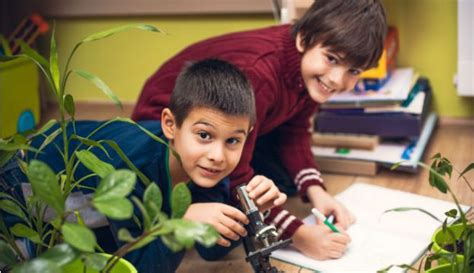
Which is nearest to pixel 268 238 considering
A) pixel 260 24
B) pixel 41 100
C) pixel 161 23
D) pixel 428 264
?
pixel 428 264

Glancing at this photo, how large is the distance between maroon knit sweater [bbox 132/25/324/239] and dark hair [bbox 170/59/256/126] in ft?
0.48

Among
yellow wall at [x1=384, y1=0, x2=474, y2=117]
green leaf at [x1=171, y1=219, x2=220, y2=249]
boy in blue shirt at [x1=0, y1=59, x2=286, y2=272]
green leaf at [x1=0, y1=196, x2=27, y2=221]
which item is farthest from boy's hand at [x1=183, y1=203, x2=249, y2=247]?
yellow wall at [x1=384, y1=0, x2=474, y2=117]

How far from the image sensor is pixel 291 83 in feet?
4.55

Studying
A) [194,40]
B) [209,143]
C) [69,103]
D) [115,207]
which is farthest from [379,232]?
[194,40]

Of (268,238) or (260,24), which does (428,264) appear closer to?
(268,238)

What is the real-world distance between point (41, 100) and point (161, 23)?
0.46 metres

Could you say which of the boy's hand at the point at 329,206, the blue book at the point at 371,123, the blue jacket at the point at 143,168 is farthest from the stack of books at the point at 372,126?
the blue jacket at the point at 143,168

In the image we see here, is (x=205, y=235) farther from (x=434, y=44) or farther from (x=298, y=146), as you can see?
(x=434, y=44)

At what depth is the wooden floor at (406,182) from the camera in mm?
1263

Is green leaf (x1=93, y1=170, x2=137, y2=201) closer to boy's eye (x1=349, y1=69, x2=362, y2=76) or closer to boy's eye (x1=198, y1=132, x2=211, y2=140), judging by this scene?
boy's eye (x1=198, y1=132, x2=211, y2=140)

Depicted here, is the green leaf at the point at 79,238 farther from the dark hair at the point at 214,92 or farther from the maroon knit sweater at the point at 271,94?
the maroon knit sweater at the point at 271,94

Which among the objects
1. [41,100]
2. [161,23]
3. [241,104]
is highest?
[241,104]

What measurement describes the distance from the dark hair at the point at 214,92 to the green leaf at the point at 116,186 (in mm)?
500

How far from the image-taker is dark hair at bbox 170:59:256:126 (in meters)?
1.11
